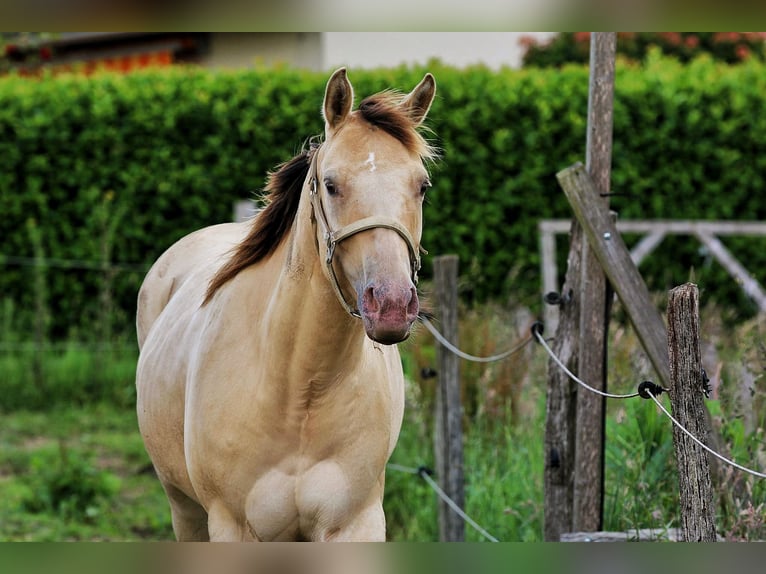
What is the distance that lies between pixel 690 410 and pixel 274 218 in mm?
1502

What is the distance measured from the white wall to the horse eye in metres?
9.19

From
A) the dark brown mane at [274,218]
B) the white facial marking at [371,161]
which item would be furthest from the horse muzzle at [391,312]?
the dark brown mane at [274,218]

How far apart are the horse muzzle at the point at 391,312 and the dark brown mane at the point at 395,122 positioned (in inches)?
21.5

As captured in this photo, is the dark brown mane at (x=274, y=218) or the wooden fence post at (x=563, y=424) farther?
the wooden fence post at (x=563, y=424)

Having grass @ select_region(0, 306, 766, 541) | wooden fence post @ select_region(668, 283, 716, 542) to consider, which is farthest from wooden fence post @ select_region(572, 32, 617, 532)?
wooden fence post @ select_region(668, 283, 716, 542)

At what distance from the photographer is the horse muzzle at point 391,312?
2.61 m

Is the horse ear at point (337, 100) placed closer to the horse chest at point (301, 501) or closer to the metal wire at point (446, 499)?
the horse chest at point (301, 501)

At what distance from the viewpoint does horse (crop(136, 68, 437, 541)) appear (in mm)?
2896

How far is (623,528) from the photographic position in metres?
4.38

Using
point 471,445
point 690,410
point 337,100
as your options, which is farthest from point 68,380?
point 690,410
